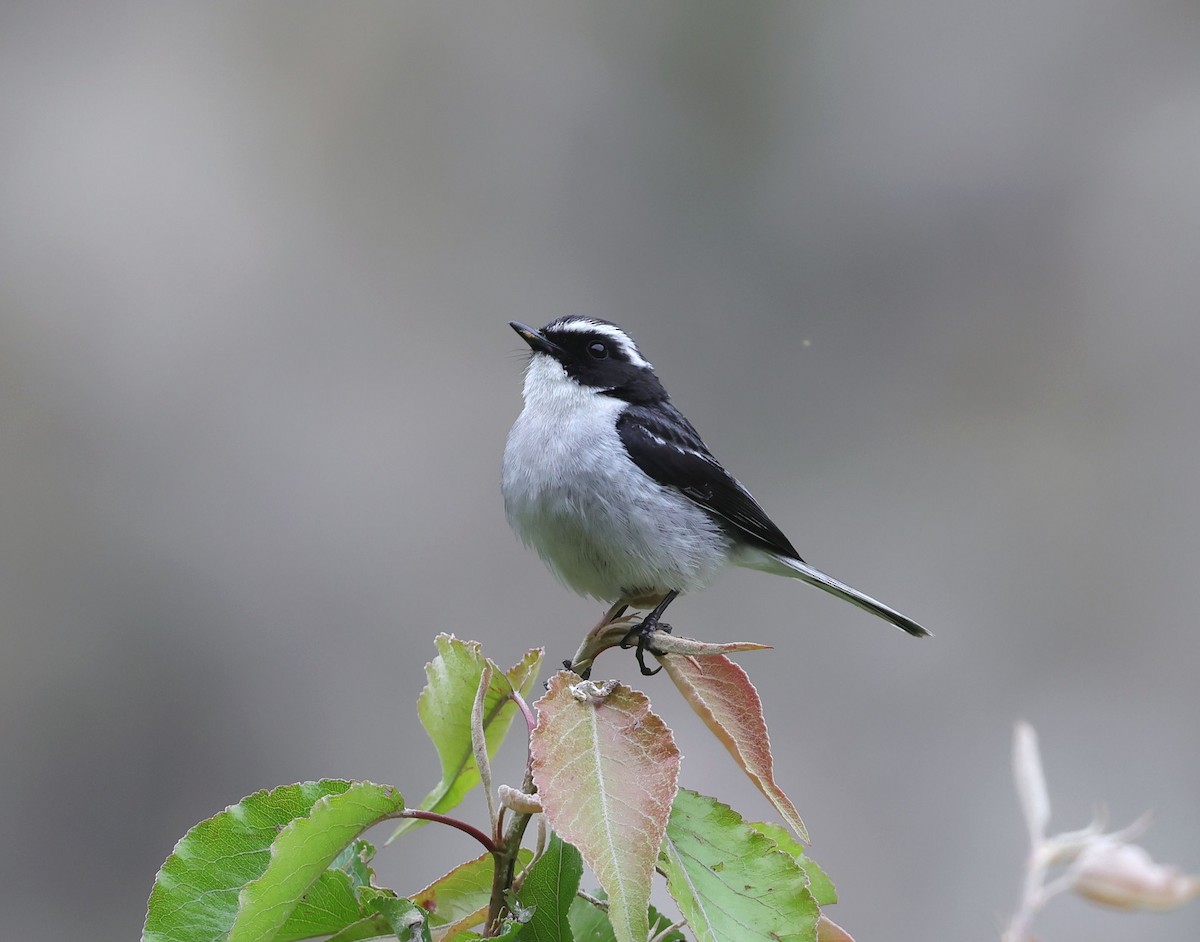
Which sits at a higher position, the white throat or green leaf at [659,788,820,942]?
the white throat

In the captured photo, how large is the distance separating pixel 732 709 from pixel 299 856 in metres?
0.66

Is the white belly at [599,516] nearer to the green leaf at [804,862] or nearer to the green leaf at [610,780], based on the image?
the green leaf at [804,862]

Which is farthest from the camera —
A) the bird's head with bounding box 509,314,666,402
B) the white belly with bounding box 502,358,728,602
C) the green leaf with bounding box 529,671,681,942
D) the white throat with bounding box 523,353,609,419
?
the bird's head with bounding box 509,314,666,402

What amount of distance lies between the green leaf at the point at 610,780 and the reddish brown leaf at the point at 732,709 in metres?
0.15

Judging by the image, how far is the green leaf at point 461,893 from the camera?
173 cm

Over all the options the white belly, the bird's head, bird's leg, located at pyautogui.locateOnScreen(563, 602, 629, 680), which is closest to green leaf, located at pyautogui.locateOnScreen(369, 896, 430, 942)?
bird's leg, located at pyautogui.locateOnScreen(563, 602, 629, 680)

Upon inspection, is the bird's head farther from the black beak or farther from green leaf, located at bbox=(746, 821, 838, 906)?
green leaf, located at bbox=(746, 821, 838, 906)

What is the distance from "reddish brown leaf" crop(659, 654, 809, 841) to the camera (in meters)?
1.68

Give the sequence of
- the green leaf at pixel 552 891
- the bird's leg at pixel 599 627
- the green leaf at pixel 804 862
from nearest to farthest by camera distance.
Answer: the green leaf at pixel 552 891
the green leaf at pixel 804 862
the bird's leg at pixel 599 627

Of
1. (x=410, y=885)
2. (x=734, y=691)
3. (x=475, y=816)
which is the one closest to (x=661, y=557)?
(x=734, y=691)

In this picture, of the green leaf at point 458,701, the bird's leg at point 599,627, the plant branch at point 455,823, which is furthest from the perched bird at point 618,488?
the plant branch at point 455,823

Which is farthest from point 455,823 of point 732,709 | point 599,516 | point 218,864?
point 599,516

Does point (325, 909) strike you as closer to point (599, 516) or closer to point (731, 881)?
point (731, 881)

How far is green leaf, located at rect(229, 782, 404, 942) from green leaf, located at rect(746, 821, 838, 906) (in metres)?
0.60
